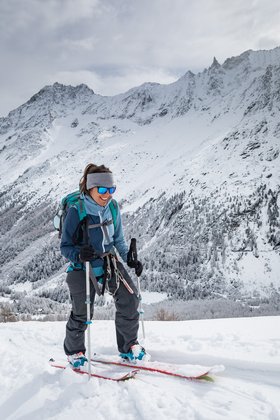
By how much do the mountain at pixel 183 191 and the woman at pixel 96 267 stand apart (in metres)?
30.5

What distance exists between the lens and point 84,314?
15.7 feet

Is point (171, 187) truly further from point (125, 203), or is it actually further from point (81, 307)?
point (81, 307)

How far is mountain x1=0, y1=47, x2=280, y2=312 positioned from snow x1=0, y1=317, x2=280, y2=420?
97.8 ft

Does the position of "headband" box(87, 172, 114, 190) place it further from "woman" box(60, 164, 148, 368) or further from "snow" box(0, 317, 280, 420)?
"snow" box(0, 317, 280, 420)

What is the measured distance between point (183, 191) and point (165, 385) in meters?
56.6

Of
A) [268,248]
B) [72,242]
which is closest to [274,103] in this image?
[268,248]

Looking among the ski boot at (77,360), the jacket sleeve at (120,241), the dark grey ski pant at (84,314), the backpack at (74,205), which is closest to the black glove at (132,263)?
the jacket sleeve at (120,241)

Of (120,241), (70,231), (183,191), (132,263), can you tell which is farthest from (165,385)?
(183,191)

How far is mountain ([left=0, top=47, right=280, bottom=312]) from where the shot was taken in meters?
42.2

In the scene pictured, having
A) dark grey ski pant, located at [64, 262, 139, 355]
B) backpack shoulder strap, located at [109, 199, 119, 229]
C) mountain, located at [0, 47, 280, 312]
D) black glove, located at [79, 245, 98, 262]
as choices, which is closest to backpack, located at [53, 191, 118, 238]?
backpack shoulder strap, located at [109, 199, 119, 229]

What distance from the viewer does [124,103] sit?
18800 cm

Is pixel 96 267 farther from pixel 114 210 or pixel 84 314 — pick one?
pixel 114 210

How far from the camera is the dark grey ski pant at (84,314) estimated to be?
4746 mm

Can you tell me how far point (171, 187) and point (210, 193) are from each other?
40.6 feet
